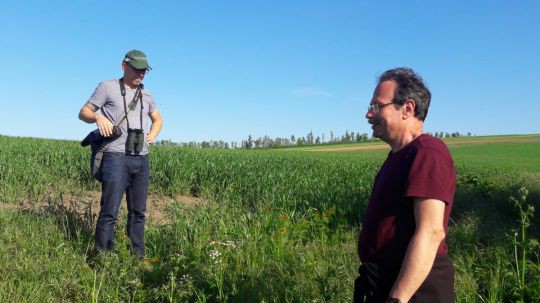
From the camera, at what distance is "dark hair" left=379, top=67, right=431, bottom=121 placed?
217 cm

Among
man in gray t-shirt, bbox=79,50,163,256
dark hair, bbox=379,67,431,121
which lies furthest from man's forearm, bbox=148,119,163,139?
dark hair, bbox=379,67,431,121

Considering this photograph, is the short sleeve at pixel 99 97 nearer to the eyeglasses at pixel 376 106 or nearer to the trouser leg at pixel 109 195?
the trouser leg at pixel 109 195

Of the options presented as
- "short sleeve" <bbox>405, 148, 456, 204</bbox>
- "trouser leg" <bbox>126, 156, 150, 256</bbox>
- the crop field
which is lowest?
the crop field

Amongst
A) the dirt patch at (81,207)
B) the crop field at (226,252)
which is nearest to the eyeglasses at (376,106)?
the crop field at (226,252)

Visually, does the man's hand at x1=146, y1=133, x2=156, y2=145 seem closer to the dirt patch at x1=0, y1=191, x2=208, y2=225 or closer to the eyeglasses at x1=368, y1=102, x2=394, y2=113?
the dirt patch at x1=0, y1=191, x2=208, y2=225

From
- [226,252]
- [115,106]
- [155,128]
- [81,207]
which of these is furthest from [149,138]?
[81,207]

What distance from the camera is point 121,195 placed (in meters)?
4.96

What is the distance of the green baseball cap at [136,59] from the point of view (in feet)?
15.9

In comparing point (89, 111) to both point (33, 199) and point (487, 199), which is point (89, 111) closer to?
point (33, 199)

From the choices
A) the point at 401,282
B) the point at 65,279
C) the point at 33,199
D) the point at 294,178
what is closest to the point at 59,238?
the point at 65,279

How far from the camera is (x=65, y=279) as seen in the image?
162 inches

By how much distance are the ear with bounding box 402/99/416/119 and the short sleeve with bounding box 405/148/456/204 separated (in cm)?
26

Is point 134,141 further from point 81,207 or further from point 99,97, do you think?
point 81,207

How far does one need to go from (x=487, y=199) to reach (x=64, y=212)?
318 inches
